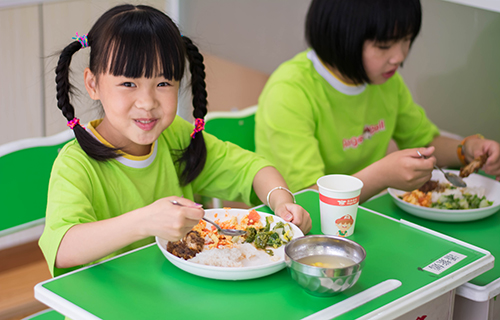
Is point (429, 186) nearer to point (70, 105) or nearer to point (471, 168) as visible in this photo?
point (471, 168)

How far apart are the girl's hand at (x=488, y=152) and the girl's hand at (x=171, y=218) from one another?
1145 mm

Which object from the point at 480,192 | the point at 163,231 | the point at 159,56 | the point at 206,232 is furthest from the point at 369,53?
the point at 163,231

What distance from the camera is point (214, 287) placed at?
0.95 m

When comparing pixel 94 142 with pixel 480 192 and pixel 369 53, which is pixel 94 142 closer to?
pixel 369 53

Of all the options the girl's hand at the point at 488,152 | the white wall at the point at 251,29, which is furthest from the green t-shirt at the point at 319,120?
the white wall at the point at 251,29

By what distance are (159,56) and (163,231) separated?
1.40 feet

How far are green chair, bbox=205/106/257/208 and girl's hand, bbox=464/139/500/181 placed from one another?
77 centimetres

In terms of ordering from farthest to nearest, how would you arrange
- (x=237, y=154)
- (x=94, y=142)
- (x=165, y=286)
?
(x=237, y=154)
(x=94, y=142)
(x=165, y=286)

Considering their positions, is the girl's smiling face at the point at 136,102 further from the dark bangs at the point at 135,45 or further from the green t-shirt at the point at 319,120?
the green t-shirt at the point at 319,120

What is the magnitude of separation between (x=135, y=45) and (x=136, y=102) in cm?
12

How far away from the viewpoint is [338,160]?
72.3 inches

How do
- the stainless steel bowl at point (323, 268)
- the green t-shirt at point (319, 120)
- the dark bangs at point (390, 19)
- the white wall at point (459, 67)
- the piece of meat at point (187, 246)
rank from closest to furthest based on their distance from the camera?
the stainless steel bowl at point (323, 268) → the piece of meat at point (187, 246) → the dark bangs at point (390, 19) → the green t-shirt at point (319, 120) → the white wall at point (459, 67)

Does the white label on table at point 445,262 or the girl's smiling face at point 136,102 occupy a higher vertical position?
the girl's smiling face at point 136,102

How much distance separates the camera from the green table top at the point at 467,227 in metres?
1.27
